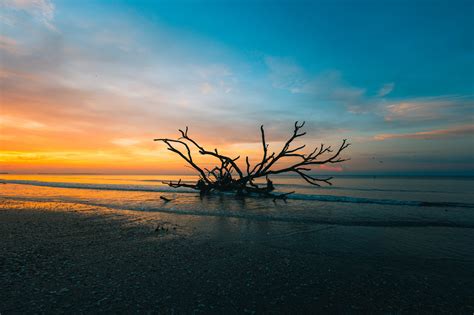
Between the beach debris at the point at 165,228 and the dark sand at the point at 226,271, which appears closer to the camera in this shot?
the dark sand at the point at 226,271

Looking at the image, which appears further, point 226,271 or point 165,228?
point 165,228

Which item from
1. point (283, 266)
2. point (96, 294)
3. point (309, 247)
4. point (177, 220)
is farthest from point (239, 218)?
point (96, 294)

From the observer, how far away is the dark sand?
8.61ft

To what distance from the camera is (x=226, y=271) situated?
351 centimetres

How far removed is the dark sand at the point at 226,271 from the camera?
8.61ft

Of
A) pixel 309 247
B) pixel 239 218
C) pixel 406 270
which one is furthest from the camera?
pixel 239 218

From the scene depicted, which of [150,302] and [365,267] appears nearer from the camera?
[150,302]

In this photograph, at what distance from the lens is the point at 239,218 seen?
793 centimetres

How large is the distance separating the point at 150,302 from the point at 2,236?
4925 mm

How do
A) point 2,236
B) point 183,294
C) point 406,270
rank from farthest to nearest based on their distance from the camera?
point 2,236, point 406,270, point 183,294

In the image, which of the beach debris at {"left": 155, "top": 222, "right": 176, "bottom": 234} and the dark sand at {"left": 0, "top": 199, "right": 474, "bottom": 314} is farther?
the beach debris at {"left": 155, "top": 222, "right": 176, "bottom": 234}

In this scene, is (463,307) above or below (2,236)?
below

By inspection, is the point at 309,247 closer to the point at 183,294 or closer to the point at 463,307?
the point at 463,307

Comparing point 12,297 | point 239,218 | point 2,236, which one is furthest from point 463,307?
point 2,236
